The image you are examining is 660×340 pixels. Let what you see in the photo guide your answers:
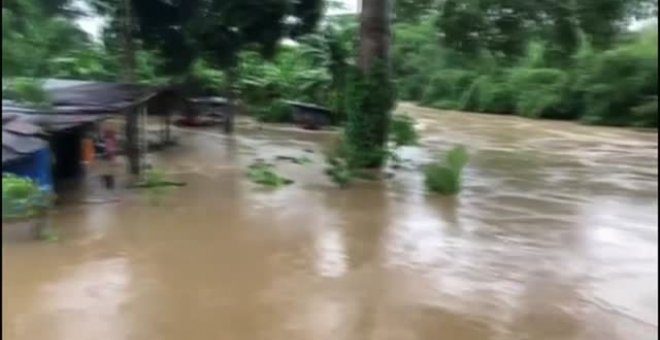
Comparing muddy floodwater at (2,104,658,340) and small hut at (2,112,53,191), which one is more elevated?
small hut at (2,112,53,191)

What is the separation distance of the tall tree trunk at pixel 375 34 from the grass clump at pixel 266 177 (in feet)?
3.04

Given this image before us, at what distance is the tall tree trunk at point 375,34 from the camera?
5.64m

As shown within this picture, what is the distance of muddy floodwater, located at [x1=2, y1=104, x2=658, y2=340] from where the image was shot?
2293 millimetres

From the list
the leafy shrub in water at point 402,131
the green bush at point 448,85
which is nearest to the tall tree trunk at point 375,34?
the green bush at point 448,85

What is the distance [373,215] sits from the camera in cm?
445

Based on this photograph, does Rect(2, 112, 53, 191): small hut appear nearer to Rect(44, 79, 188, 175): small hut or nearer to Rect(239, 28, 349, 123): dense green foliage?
Rect(44, 79, 188, 175): small hut

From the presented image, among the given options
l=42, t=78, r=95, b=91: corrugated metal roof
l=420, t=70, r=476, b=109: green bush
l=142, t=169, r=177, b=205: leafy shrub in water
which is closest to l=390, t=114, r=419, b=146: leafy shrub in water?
l=420, t=70, r=476, b=109: green bush

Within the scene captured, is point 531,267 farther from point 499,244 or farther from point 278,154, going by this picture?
point 278,154

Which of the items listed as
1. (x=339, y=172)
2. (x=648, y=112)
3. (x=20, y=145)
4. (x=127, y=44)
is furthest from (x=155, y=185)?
(x=648, y=112)

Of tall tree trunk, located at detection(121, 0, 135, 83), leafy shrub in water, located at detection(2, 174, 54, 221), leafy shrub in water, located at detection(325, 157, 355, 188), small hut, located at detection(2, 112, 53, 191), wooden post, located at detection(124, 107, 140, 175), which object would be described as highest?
tall tree trunk, located at detection(121, 0, 135, 83)

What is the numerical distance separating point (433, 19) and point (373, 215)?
5.34ft

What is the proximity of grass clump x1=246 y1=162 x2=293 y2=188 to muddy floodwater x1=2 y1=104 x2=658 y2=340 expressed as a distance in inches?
3.7

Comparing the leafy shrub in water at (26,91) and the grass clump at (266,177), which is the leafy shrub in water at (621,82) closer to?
the leafy shrub in water at (26,91)

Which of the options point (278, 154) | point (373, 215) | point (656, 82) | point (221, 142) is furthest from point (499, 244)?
point (221, 142)
